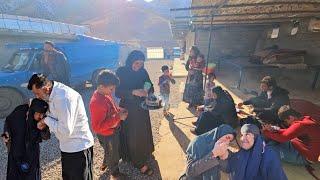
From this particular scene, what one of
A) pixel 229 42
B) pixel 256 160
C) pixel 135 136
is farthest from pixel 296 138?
pixel 229 42

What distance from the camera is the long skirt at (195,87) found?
6.82 meters

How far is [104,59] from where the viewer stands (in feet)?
36.7

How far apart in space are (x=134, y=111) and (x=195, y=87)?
10.8ft

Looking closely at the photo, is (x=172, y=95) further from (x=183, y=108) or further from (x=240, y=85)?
(x=240, y=85)

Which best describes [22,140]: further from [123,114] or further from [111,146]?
[123,114]

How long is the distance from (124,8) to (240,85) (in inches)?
1870

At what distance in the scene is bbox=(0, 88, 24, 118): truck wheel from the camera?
7.18m

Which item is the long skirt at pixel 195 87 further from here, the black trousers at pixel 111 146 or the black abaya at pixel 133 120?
the black trousers at pixel 111 146

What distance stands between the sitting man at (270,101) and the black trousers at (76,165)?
349 centimetres


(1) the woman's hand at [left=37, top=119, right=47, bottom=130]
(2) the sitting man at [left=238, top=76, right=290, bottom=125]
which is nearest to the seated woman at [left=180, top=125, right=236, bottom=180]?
(1) the woman's hand at [left=37, top=119, right=47, bottom=130]

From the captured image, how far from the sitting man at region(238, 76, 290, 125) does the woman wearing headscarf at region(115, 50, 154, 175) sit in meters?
2.44

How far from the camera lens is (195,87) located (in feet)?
22.7

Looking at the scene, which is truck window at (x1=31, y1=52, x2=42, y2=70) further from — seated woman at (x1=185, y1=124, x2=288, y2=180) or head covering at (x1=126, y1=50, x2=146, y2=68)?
seated woman at (x1=185, y1=124, x2=288, y2=180)

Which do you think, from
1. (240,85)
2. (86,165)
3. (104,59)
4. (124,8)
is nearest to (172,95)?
(240,85)
